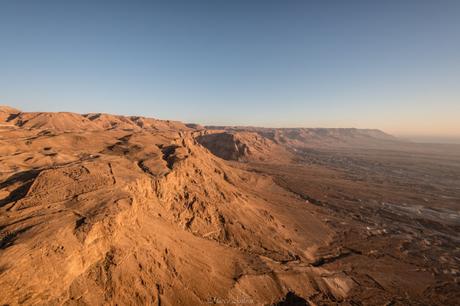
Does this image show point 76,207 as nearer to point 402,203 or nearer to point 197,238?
point 197,238

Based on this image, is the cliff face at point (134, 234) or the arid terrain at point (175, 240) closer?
the cliff face at point (134, 234)

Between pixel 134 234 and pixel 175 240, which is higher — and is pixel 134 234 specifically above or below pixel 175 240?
above

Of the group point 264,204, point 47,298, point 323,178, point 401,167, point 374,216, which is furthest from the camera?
point 401,167

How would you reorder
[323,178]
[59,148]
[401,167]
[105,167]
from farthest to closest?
1. [401,167]
2. [323,178]
3. [59,148]
4. [105,167]

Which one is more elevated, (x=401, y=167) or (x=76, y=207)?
(x=76, y=207)

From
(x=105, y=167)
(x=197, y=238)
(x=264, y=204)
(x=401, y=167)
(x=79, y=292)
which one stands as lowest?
(x=401, y=167)

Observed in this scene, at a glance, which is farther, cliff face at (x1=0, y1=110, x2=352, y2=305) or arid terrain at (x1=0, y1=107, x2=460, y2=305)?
arid terrain at (x1=0, y1=107, x2=460, y2=305)

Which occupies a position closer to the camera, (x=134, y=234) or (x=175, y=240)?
(x=134, y=234)

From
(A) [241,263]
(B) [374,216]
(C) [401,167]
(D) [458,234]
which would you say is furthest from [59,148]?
(C) [401,167]
